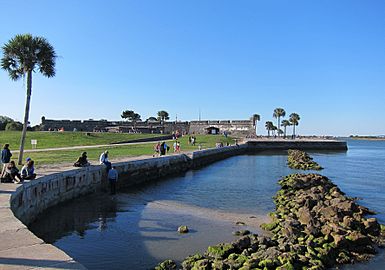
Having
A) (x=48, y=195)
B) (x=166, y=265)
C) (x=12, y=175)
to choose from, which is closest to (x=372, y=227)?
(x=166, y=265)

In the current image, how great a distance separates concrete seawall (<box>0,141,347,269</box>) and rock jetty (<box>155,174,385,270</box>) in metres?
3.26

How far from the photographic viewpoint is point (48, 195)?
13961 millimetres

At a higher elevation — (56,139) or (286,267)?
(56,139)

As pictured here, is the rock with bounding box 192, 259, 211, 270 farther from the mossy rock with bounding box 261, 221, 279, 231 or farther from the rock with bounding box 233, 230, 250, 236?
the mossy rock with bounding box 261, 221, 279, 231

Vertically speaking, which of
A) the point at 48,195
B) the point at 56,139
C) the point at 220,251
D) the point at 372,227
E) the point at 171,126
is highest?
the point at 171,126

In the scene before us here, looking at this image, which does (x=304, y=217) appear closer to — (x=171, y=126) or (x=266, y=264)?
(x=266, y=264)

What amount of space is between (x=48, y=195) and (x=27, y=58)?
32.7ft

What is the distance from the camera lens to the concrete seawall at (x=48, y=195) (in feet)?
18.9

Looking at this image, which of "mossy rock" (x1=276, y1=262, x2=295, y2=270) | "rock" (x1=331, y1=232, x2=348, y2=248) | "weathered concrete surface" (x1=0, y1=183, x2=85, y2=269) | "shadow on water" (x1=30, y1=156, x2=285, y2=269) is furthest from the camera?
"rock" (x1=331, y1=232, x2=348, y2=248)

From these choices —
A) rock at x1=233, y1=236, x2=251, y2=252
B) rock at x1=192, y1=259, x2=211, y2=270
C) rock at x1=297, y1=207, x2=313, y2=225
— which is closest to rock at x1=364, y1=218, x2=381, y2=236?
rock at x1=297, y1=207, x2=313, y2=225

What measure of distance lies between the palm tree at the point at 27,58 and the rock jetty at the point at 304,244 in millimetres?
14413

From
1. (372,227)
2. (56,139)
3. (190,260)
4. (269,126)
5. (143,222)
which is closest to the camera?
(190,260)

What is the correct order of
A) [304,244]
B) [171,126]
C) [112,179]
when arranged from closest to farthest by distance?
[304,244] → [112,179] → [171,126]

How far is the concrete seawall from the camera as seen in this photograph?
5766 mm
